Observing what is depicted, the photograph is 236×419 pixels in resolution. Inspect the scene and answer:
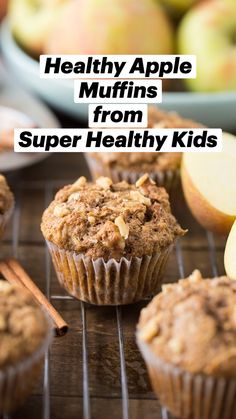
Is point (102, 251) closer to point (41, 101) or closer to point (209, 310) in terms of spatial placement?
point (209, 310)

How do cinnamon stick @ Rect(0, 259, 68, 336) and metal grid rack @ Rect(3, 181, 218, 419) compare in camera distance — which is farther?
cinnamon stick @ Rect(0, 259, 68, 336)

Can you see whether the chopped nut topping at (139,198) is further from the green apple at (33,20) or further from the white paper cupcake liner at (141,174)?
the green apple at (33,20)

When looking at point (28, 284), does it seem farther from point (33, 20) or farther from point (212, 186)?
point (33, 20)

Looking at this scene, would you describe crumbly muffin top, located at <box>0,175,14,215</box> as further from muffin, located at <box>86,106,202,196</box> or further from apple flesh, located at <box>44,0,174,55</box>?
apple flesh, located at <box>44,0,174,55</box>

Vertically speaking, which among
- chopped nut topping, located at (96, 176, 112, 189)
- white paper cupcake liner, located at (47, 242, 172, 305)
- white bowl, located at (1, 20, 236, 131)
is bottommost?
white paper cupcake liner, located at (47, 242, 172, 305)

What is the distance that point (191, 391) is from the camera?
135 cm

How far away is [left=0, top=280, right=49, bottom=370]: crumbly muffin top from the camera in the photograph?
132cm

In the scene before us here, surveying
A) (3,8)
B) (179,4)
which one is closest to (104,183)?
(179,4)

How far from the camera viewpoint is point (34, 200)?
2.19 metres

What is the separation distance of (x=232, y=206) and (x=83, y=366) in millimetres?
515

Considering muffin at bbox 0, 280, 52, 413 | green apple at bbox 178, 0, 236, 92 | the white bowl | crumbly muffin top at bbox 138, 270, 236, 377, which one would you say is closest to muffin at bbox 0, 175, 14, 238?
muffin at bbox 0, 280, 52, 413

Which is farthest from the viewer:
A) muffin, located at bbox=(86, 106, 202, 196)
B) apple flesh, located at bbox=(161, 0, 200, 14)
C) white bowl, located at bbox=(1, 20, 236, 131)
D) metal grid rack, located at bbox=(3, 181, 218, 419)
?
apple flesh, located at bbox=(161, 0, 200, 14)

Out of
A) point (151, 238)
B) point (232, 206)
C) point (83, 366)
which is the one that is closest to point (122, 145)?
point (151, 238)

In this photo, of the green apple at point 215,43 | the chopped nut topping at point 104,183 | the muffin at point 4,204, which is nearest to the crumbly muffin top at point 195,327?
the chopped nut topping at point 104,183
